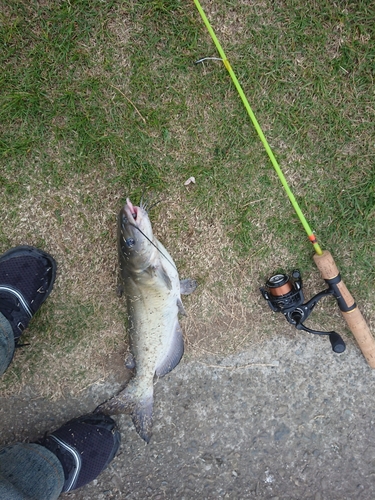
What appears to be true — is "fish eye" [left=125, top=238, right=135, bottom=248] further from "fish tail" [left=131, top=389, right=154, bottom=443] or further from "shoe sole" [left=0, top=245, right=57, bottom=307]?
"fish tail" [left=131, top=389, right=154, bottom=443]

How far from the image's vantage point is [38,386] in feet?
9.74

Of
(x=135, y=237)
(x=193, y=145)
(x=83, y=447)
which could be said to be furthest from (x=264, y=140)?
(x=83, y=447)

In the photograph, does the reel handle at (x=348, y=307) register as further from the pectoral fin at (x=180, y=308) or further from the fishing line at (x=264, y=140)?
the pectoral fin at (x=180, y=308)

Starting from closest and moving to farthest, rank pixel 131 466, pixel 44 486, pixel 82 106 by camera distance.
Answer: pixel 44 486, pixel 82 106, pixel 131 466

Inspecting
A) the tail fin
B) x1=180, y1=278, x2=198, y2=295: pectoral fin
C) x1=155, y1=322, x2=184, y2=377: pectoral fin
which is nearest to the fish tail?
the tail fin

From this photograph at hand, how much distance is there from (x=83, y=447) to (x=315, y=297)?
1.90 meters

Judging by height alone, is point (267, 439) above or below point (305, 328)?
below

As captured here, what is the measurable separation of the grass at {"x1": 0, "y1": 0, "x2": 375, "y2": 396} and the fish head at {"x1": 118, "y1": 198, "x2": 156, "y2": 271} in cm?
39

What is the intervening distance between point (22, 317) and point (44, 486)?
109 centimetres

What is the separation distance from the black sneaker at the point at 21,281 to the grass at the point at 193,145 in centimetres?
9

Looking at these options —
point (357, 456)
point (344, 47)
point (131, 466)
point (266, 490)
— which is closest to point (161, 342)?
point (131, 466)

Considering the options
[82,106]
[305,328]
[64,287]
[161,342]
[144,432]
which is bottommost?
[144,432]

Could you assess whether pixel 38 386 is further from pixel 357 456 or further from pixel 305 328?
pixel 357 456

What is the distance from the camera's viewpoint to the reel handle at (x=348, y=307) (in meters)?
2.54
